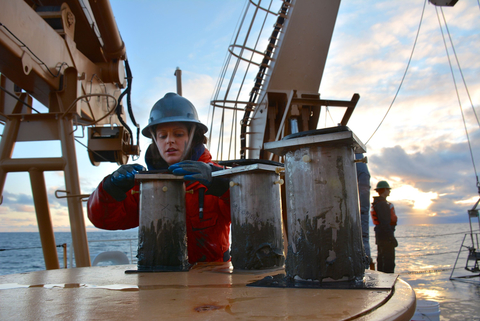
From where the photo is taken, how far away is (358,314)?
0.76 m

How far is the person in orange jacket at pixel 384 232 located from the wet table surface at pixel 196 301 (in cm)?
471

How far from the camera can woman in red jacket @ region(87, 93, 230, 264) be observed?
2.26 metres

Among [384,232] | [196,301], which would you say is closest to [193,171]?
[196,301]

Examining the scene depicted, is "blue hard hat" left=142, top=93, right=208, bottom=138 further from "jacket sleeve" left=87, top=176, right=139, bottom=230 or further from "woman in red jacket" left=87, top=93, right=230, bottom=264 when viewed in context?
"jacket sleeve" left=87, top=176, right=139, bottom=230

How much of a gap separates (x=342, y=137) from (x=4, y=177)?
413 cm

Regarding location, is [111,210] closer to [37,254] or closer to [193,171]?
[193,171]

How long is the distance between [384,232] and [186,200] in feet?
13.8

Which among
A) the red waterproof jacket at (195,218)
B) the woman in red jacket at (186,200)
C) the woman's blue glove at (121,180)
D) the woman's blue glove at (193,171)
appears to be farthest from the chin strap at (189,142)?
the woman's blue glove at (193,171)

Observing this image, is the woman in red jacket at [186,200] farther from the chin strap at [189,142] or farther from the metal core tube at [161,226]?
the metal core tube at [161,226]

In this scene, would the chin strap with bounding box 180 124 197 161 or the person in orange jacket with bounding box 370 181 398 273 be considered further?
the person in orange jacket with bounding box 370 181 398 273

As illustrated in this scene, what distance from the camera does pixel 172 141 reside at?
245 cm

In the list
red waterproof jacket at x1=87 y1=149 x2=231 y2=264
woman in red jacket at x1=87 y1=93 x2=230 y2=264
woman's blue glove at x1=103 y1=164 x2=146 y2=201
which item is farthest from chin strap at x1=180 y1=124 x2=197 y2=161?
woman's blue glove at x1=103 y1=164 x2=146 y2=201

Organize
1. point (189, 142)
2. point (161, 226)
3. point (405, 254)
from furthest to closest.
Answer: point (405, 254), point (189, 142), point (161, 226)

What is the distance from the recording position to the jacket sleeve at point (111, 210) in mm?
2246
